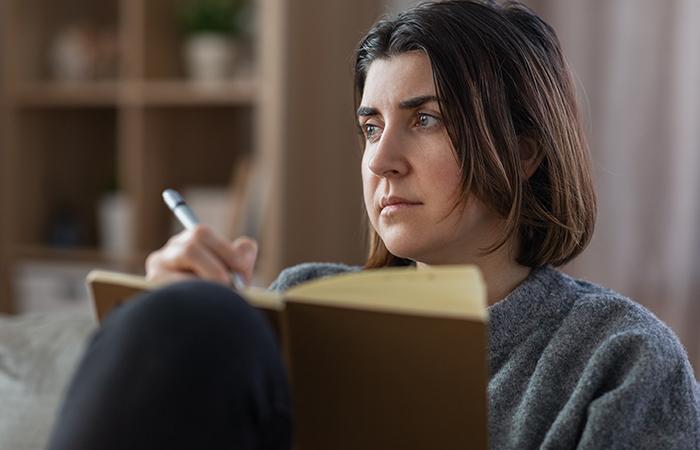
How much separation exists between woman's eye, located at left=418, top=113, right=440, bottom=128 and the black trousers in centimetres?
44

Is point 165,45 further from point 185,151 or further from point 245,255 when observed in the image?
point 245,255

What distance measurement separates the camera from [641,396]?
0.98 metres

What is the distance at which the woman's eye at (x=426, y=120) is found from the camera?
1157 millimetres

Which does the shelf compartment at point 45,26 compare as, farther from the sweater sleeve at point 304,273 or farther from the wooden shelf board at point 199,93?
the sweater sleeve at point 304,273

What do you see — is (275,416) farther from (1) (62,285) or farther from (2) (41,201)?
(2) (41,201)

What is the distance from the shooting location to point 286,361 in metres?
0.88

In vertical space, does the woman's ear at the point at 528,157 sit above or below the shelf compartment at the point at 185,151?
above

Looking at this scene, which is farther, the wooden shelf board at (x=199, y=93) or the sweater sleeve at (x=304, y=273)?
the wooden shelf board at (x=199, y=93)

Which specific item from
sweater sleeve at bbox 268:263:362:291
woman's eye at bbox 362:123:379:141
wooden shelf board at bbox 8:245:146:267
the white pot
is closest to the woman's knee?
woman's eye at bbox 362:123:379:141

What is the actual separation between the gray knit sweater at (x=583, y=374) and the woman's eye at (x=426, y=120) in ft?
0.71

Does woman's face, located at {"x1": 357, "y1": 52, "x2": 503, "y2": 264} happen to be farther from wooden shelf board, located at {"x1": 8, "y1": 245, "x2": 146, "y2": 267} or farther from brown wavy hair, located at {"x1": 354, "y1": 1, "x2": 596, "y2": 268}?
wooden shelf board, located at {"x1": 8, "y1": 245, "x2": 146, "y2": 267}

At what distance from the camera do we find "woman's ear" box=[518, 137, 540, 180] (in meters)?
1.20

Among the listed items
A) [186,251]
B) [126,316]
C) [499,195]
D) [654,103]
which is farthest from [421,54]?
[654,103]

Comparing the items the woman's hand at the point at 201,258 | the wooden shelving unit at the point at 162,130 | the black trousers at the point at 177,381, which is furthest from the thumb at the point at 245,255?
the wooden shelving unit at the point at 162,130
